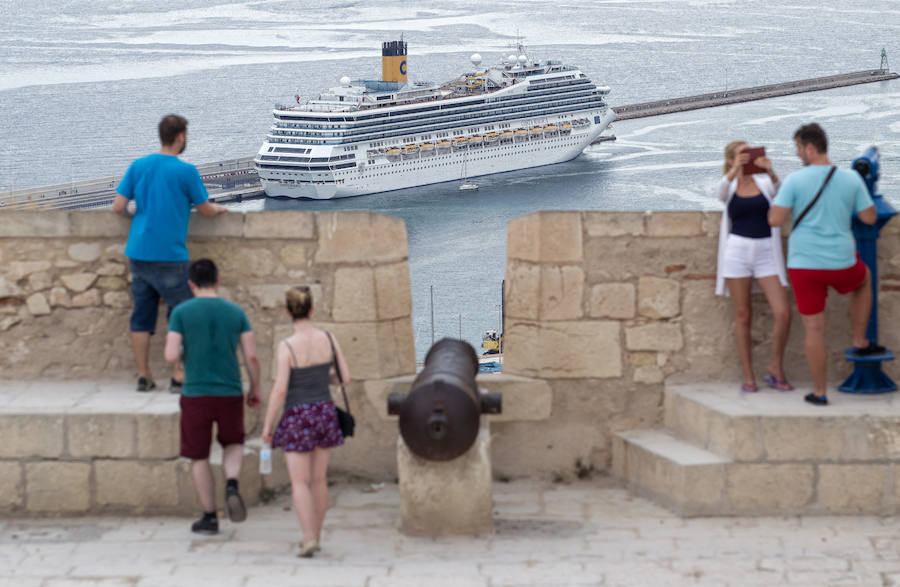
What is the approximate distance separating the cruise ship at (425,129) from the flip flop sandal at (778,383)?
5137cm

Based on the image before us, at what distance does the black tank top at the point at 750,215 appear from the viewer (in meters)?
3.53

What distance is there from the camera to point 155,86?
68.7m

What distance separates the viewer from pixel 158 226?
3594mm

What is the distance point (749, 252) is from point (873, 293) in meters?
0.40

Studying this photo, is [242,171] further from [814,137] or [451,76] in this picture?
[814,137]

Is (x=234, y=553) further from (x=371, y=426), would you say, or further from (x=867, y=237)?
(x=867, y=237)

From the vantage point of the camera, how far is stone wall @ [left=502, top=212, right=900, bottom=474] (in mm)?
3732

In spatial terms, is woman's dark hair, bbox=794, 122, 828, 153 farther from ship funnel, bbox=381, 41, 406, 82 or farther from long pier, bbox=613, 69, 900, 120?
long pier, bbox=613, 69, 900, 120

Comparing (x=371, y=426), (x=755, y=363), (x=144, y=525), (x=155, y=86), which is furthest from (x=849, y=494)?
(x=155, y=86)

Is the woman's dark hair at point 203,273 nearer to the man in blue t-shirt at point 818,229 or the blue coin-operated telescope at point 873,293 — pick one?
the man in blue t-shirt at point 818,229

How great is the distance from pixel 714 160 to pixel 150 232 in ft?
165

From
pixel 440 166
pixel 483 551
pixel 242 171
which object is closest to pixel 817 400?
pixel 483 551

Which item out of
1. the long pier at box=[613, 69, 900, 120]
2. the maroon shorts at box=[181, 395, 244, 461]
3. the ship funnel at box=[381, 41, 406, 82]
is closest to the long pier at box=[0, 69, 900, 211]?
the long pier at box=[613, 69, 900, 120]

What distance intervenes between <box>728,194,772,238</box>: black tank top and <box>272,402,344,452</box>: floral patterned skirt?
1.34m
